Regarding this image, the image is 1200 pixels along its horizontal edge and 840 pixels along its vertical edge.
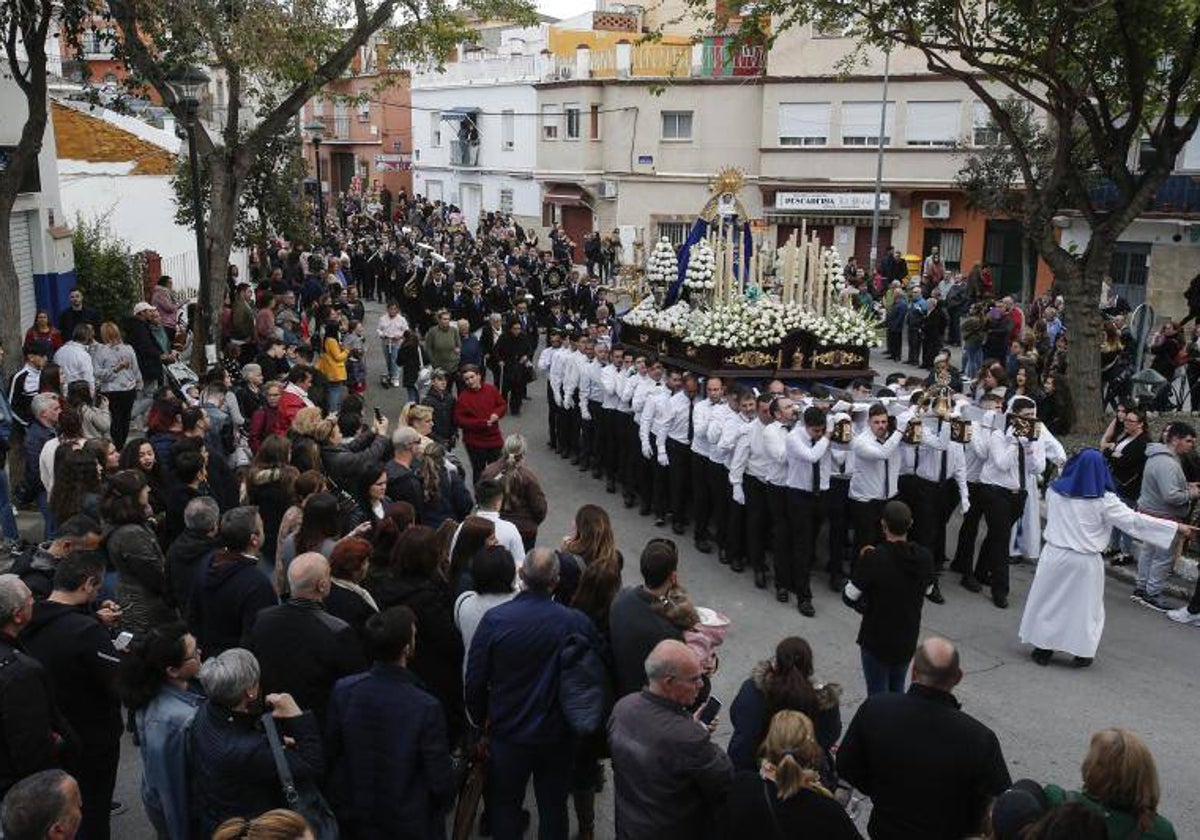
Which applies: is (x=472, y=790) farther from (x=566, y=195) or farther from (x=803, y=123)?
(x=566, y=195)

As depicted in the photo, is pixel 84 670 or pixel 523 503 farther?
pixel 523 503

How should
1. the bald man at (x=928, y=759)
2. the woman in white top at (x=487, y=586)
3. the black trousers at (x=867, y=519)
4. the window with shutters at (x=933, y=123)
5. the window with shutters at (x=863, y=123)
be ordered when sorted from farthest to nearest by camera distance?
1. the window with shutters at (x=863, y=123)
2. the window with shutters at (x=933, y=123)
3. the black trousers at (x=867, y=519)
4. the woman in white top at (x=487, y=586)
5. the bald man at (x=928, y=759)

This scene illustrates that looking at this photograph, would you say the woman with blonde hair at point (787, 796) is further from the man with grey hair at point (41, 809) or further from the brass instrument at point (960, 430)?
the brass instrument at point (960, 430)

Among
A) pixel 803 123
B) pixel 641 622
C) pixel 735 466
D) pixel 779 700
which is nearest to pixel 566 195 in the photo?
pixel 803 123

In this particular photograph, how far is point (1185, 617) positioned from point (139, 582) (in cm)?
851

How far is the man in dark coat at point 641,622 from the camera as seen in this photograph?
5.36 metres

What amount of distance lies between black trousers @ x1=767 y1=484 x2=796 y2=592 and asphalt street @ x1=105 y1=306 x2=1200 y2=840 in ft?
0.77

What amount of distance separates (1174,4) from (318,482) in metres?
10.8

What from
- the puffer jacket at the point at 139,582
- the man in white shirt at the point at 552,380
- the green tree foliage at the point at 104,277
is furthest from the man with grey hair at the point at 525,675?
the green tree foliage at the point at 104,277

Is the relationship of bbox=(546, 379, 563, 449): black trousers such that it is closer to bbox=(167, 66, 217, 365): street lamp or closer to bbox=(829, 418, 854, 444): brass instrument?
bbox=(167, 66, 217, 365): street lamp

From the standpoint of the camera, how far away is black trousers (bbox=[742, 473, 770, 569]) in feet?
34.1

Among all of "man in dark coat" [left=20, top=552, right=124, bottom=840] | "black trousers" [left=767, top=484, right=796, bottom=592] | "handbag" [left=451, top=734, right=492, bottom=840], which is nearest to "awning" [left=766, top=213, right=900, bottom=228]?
"black trousers" [left=767, top=484, right=796, bottom=592]

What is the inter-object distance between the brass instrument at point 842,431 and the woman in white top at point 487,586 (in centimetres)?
472

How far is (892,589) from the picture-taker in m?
7.00
